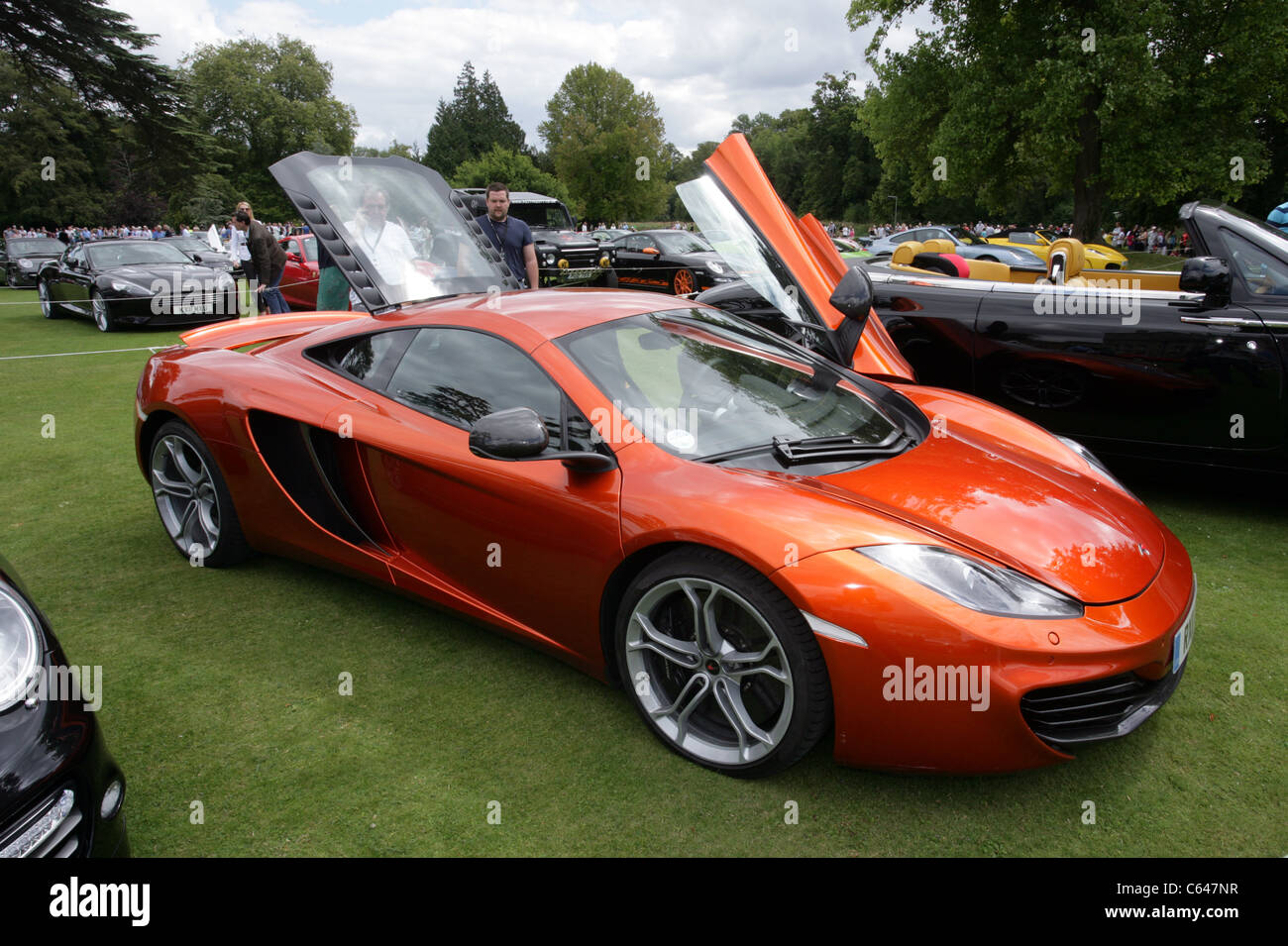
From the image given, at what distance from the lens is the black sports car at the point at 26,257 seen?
844 inches

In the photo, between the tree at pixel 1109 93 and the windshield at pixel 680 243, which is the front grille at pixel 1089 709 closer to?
the windshield at pixel 680 243

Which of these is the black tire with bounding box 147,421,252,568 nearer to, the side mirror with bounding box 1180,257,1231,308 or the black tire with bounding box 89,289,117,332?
the side mirror with bounding box 1180,257,1231,308

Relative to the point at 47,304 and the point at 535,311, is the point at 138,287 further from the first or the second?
the point at 535,311

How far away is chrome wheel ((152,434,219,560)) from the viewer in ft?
11.6

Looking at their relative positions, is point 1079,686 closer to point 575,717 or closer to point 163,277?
point 575,717

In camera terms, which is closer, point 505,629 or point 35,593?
point 505,629

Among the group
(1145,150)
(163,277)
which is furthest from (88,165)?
(1145,150)

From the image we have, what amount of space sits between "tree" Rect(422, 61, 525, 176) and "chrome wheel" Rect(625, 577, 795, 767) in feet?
257

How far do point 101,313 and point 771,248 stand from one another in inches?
464

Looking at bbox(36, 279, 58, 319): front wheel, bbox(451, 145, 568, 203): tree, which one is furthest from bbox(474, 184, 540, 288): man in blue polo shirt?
bbox(451, 145, 568, 203): tree

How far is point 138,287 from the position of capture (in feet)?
39.4
